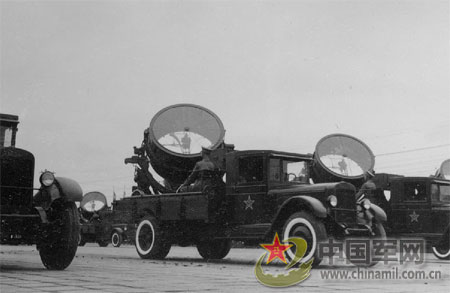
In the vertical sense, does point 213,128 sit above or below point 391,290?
above

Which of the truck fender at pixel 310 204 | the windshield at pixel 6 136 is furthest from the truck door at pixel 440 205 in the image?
the windshield at pixel 6 136

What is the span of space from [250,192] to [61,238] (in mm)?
3409

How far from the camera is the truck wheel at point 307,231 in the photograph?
8.12 metres

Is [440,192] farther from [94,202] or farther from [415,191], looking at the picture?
[94,202]

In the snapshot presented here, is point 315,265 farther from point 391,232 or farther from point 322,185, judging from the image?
point 391,232

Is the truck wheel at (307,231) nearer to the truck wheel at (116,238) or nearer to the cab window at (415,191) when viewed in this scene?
the cab window at (415,191)

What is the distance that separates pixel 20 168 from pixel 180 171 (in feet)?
13.5

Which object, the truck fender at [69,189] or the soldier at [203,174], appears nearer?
the truck fender at [69,189]

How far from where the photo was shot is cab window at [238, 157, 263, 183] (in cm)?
952

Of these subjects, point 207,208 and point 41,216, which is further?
point 207,208

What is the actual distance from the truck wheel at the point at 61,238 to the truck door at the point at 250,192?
3169 millimetres

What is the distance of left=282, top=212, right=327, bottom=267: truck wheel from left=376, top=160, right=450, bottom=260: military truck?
3976 millimetres

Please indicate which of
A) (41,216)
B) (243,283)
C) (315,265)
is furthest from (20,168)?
(315,265)

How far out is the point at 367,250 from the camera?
899cm
